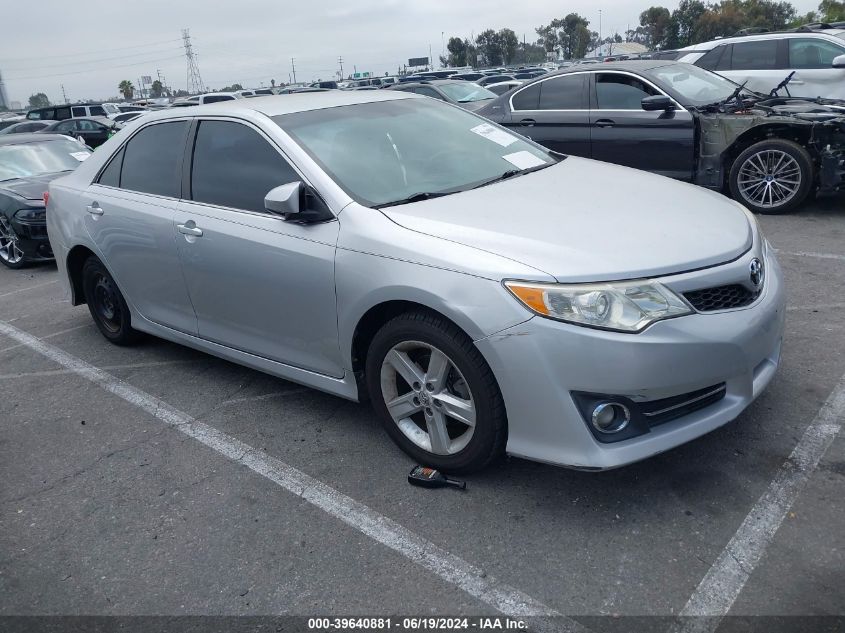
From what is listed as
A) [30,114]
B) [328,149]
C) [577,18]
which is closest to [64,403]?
[328,149]

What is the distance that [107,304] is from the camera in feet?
17.6

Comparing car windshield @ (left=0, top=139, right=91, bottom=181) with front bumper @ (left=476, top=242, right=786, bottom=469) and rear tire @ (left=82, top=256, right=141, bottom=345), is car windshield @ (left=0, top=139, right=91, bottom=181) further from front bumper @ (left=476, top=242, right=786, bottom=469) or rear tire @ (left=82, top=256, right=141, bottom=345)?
front bumper @ (left=476, top=242, right=786, bottom=469)

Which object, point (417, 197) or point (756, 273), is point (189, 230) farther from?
point (756, 273)

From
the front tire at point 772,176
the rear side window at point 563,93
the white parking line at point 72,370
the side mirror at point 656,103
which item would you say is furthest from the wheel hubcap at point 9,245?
the front tire at point 772,176

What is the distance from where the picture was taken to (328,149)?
373 cm

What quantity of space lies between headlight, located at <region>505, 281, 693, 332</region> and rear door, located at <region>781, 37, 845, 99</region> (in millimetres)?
8821

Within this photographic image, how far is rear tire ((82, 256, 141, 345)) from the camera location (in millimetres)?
5121

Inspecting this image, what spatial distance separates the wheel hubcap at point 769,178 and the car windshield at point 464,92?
8215mm

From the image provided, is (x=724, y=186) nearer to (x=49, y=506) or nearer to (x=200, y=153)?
(x=200, y=153)

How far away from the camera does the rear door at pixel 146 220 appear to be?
4.34 m

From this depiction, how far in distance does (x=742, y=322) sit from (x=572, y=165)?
5.50ft

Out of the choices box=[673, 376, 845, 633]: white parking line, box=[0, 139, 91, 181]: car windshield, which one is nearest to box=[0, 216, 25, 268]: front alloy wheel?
box=[0, 139, 91, 181]: car windshield

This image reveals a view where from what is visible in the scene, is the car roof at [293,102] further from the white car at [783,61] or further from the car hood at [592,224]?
the white car at [783,61]

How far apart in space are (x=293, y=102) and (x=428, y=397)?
1.99m
